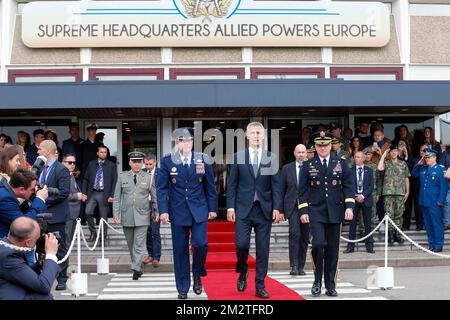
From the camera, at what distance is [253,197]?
8711mm

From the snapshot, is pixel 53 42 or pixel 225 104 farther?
pixel 53 42

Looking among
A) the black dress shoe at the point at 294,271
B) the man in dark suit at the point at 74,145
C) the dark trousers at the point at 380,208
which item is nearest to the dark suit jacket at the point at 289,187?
the black dress shoe at the point at 294,271

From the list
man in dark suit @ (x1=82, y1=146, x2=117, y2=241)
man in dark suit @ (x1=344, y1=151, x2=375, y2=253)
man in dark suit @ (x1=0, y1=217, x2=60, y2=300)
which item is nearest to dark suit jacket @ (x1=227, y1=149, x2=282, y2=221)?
man in dark suit @ (x1=0, y1=217, x2=60, y2=300)

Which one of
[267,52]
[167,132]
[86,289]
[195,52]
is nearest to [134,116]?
[167,132]

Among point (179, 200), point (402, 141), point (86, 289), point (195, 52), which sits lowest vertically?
point (86, 289)

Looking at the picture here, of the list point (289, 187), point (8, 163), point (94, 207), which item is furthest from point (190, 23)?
point (8, 163)

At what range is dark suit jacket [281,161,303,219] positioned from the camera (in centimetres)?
1123

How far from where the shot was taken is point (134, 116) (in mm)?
16953

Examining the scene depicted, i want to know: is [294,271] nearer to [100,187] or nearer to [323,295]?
[323,295]

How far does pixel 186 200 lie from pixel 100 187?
545 cm
